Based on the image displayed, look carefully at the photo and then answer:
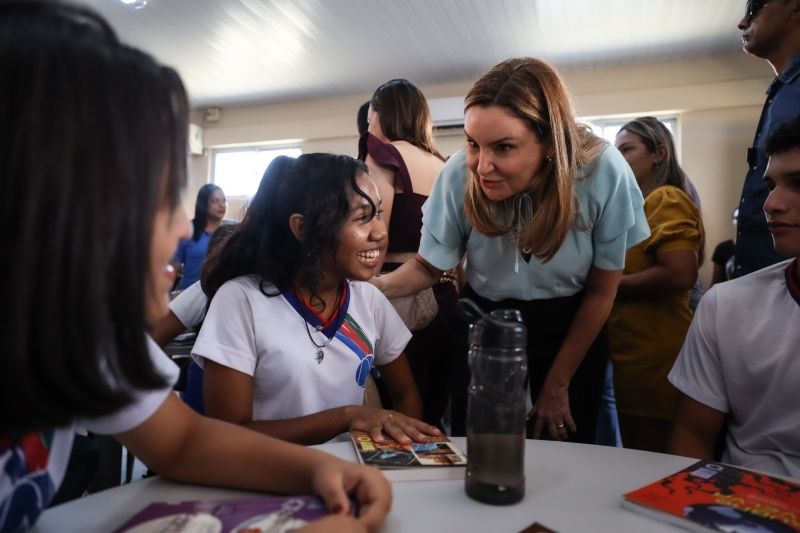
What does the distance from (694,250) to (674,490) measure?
130cm

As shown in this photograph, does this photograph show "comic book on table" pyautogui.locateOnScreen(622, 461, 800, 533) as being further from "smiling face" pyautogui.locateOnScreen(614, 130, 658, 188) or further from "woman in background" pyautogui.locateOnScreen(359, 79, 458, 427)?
"smiling face" pyautogui.locateOnScreen(614, 130, 658, 188)

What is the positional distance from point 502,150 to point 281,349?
682mm

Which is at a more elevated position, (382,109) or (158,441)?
(382,109)

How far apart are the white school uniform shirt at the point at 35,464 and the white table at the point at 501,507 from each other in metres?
0.03

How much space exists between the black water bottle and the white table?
2cm

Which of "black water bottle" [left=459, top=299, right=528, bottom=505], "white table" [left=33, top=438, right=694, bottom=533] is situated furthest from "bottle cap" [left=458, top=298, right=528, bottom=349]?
"white table" [left=33, top=438, right=694, bottom=533]

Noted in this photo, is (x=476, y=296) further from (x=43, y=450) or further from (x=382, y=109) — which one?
(x=43, y=450)

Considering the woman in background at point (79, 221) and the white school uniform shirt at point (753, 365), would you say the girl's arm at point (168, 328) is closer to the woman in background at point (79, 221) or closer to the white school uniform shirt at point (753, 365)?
the woman in background at point (79, 221)

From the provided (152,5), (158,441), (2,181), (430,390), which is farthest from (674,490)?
(152,5)

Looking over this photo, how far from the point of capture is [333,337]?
1.18 m

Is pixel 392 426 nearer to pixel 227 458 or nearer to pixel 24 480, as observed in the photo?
pixel 227 458

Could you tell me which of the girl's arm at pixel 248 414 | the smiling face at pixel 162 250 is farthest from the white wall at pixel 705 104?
the smiling face at pixel 162 250

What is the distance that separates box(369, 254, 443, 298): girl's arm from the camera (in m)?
1.53

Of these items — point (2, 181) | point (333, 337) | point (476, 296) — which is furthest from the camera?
point (476, 296)
